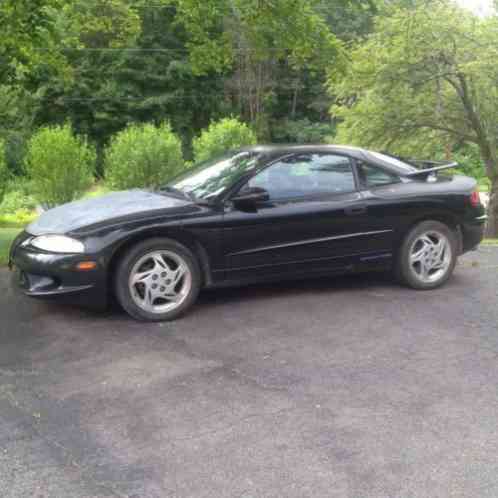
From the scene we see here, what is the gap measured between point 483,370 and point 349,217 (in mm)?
2218

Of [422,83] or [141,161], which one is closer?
[141,161]

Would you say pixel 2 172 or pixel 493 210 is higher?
pixel 2 172

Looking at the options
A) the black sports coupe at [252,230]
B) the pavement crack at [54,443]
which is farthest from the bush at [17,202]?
the pavement crack at [54,443]

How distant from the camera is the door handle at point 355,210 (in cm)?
643

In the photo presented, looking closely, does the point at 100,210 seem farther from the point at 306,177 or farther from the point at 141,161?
the point at 141,161

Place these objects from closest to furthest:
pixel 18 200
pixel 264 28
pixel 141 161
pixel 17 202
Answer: pixel 264 28, pixel 141 161, pixel 17 202, pixel 18 200

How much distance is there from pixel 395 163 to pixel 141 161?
373 inches

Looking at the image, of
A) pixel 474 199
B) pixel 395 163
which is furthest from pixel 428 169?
pixel 474 199

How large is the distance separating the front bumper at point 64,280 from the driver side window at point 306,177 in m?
1.65

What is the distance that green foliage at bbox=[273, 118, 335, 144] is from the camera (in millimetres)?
50625

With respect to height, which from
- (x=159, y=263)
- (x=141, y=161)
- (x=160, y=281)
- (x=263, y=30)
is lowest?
(x=160, y=281)

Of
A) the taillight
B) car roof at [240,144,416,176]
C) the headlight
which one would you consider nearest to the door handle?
car roof at [240,144,416,176]

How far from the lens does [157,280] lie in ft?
18.8

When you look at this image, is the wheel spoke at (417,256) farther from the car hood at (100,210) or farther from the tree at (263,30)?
the tree at (263,30)
